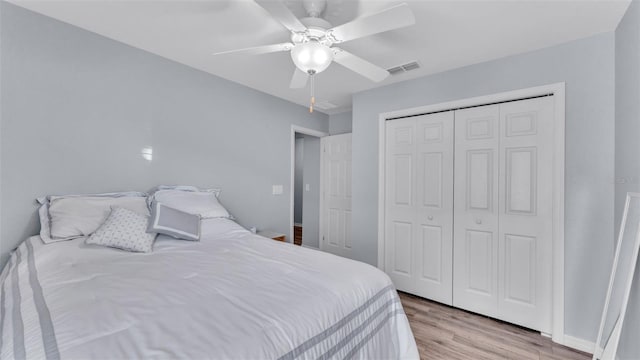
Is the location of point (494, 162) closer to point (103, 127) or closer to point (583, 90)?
point (583, 90)

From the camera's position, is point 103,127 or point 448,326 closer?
point 103,127

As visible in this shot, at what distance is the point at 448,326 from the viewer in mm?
2307

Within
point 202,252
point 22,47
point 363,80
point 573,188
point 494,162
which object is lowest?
point 202,252

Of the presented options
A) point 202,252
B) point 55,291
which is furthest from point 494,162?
point 55,291

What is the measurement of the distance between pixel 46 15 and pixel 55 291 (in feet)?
6.52

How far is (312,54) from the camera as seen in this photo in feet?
5.11

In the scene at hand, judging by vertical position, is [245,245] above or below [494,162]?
below

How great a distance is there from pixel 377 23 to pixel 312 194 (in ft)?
11.2

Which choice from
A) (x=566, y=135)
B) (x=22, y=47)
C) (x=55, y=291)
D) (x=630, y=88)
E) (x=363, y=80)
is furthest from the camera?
(x=363, y=80)

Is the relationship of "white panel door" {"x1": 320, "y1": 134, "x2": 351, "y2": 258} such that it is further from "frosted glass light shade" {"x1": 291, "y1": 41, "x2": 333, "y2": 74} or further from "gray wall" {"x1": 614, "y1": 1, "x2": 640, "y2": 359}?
"gray wall" {"x1": 614, "y1": 1, "x2": 640, "y2": 359}

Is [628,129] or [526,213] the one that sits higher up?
[628,129]

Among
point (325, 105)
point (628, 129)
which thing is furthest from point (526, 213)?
point (325, 105)

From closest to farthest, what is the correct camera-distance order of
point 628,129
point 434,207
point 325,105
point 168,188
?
point 628,129 → point 168,188 → point 434,207 → point 325,105

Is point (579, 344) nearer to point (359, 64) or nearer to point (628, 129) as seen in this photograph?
point (628, 129)
